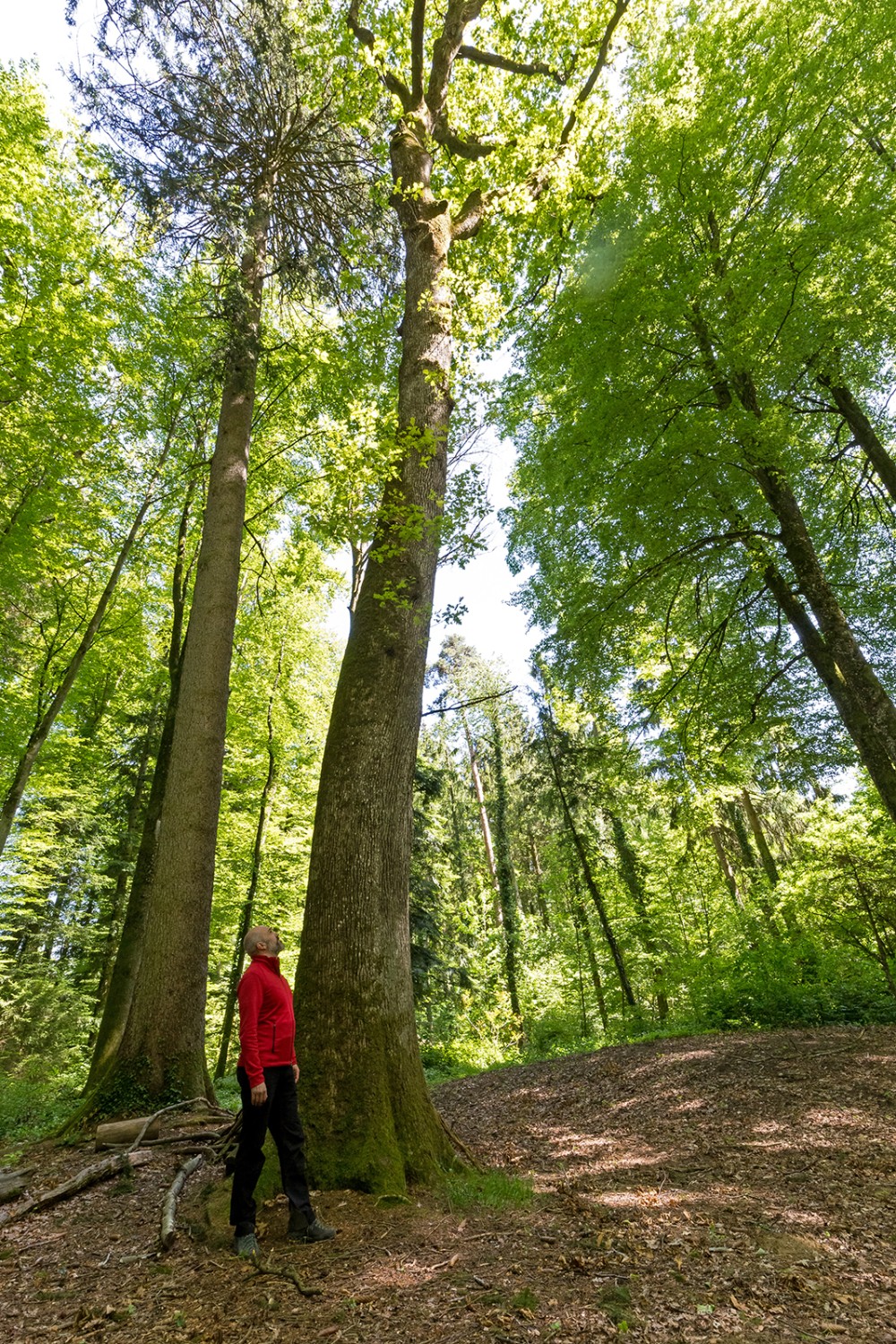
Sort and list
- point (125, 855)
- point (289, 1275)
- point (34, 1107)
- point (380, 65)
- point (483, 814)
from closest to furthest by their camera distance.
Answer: point (289, 1275)
point (380, 65)
point (34, 1107)
point (125, 855)
point (483, 814)

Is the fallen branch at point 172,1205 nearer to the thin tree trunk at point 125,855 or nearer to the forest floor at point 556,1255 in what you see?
the forest floor at point 556,1255

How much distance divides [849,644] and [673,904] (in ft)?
36.1

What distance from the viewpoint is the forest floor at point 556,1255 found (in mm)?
2262

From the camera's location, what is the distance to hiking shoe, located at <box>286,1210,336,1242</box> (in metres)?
2.96

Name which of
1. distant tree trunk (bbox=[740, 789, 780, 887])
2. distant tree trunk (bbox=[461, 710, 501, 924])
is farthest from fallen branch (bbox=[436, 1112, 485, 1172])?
distant tree trunk (bbox=[461, 710, 501, 924])

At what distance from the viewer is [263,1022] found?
3420mm

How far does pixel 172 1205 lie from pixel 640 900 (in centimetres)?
1488

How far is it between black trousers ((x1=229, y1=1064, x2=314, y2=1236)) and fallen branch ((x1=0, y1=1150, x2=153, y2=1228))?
75.5 inches

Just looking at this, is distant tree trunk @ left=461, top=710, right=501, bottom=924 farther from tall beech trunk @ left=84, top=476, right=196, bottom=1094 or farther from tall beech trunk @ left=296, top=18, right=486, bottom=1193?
tall beech trunk @ left=296, top=18, right=486, bottom=1193

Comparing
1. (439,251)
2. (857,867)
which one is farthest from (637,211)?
(857,867)

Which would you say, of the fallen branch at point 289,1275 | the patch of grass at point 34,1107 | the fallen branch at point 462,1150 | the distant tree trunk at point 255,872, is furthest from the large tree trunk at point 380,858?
the distant tree trunk at point 255,872

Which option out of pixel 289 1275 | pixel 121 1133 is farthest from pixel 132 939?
pixel 289 1275

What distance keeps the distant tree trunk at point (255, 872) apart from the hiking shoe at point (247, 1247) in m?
12.9

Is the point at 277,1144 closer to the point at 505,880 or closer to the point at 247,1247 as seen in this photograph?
the point at 247,1247
